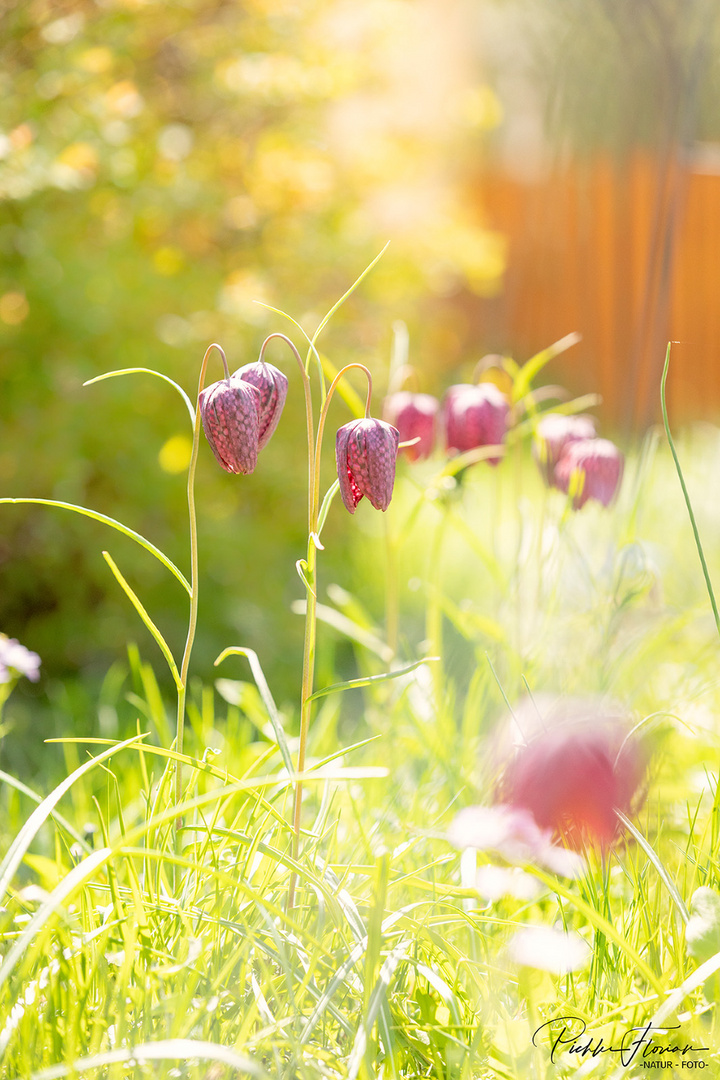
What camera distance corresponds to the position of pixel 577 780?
3.08ft

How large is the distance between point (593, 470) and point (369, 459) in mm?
502

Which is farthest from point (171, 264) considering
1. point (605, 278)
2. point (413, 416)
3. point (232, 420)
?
point (605, 278)

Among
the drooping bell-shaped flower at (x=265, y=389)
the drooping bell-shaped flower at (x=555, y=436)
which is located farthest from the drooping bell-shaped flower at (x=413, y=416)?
the drooping bell-shaped flower at (x=265, y=389)

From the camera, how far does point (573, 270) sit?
572cm

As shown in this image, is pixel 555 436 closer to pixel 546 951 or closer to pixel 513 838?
pixel 513 838

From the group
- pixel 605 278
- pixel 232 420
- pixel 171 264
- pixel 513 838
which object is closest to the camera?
pixel 232 420

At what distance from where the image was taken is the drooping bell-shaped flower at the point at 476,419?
4.02ft

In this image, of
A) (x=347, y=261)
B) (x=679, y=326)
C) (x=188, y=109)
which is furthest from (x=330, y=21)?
(x=679, y=326)

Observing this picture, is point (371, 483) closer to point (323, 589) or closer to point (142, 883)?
point (142, 883)

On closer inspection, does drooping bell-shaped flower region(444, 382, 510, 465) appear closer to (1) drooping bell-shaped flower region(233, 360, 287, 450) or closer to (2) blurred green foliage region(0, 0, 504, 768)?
(1) drooping bell-shaped flower region(233, 360, 287, 450)

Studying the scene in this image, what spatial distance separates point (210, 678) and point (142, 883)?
1399 mm

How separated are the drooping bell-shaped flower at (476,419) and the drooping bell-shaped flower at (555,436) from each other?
0.07 m

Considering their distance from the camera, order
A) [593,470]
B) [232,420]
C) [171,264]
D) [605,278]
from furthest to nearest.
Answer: [605,278], [171,264], [593,470], [232,420]

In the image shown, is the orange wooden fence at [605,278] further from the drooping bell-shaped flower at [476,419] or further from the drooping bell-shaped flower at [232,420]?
the drooping bell-shaped flower at [232,420]
